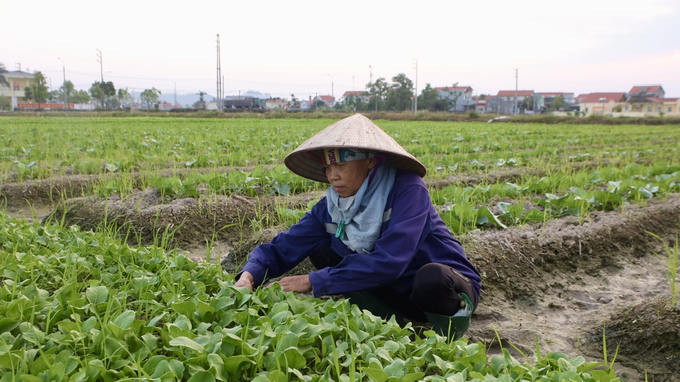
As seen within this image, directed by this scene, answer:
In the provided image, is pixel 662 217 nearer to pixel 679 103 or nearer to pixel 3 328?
pixel 3 328

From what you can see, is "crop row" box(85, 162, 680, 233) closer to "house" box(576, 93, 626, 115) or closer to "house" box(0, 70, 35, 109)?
"house" box(0, 70, 35, 109)

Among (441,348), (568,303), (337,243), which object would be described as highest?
(337,243)

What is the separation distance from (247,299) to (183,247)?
236 cm

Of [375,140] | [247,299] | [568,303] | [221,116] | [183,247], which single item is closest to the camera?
[247,299]

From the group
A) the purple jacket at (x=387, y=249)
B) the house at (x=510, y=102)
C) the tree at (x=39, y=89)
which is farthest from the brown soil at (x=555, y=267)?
the house at (x=510, y=102)

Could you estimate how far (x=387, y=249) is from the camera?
2.21m

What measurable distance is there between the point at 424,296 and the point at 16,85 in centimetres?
6208

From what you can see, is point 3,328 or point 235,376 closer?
point 235,376

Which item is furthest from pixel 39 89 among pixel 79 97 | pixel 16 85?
pixel 79 97

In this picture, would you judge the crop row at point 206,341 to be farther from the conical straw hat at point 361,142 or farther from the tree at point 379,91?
the tree at point 379,91

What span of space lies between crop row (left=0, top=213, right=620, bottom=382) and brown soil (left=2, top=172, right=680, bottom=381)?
0.57 metres

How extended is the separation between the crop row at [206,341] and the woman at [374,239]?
0.25 metres

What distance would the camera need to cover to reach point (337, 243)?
2.66m

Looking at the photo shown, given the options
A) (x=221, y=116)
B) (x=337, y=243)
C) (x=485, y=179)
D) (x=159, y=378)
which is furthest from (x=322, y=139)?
(x=221, y=116)
